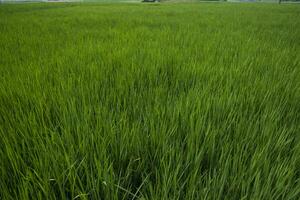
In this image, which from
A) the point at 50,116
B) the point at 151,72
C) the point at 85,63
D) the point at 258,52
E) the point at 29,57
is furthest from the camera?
the point at 258,52

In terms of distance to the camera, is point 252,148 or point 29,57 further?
point 29,57

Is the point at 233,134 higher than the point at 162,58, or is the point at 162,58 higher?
the point at 162,58

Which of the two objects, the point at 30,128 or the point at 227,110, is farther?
the point at 227,110

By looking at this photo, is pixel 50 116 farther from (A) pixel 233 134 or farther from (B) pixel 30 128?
(A) pixel 233 134

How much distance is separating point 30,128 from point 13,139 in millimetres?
55

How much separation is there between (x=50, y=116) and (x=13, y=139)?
162mm

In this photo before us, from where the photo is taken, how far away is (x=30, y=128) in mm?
619

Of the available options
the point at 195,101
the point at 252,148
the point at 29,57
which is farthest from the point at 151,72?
the point at 29,57

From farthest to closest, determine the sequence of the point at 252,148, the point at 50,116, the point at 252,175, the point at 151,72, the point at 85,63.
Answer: the point at 85,63, the point at 151,72, the point at 50,116, the point at 252,148, the point at 252,175

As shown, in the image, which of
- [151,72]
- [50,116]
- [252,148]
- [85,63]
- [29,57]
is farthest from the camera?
[29,57]

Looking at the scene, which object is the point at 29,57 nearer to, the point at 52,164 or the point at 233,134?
the point at 52,164

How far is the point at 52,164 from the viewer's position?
1.53 feet

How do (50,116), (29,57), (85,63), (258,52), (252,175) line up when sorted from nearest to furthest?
(252,175) < (50,116) < (85,63) < (29,57) < (258,52)

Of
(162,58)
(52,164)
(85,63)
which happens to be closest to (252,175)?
(52,164)
